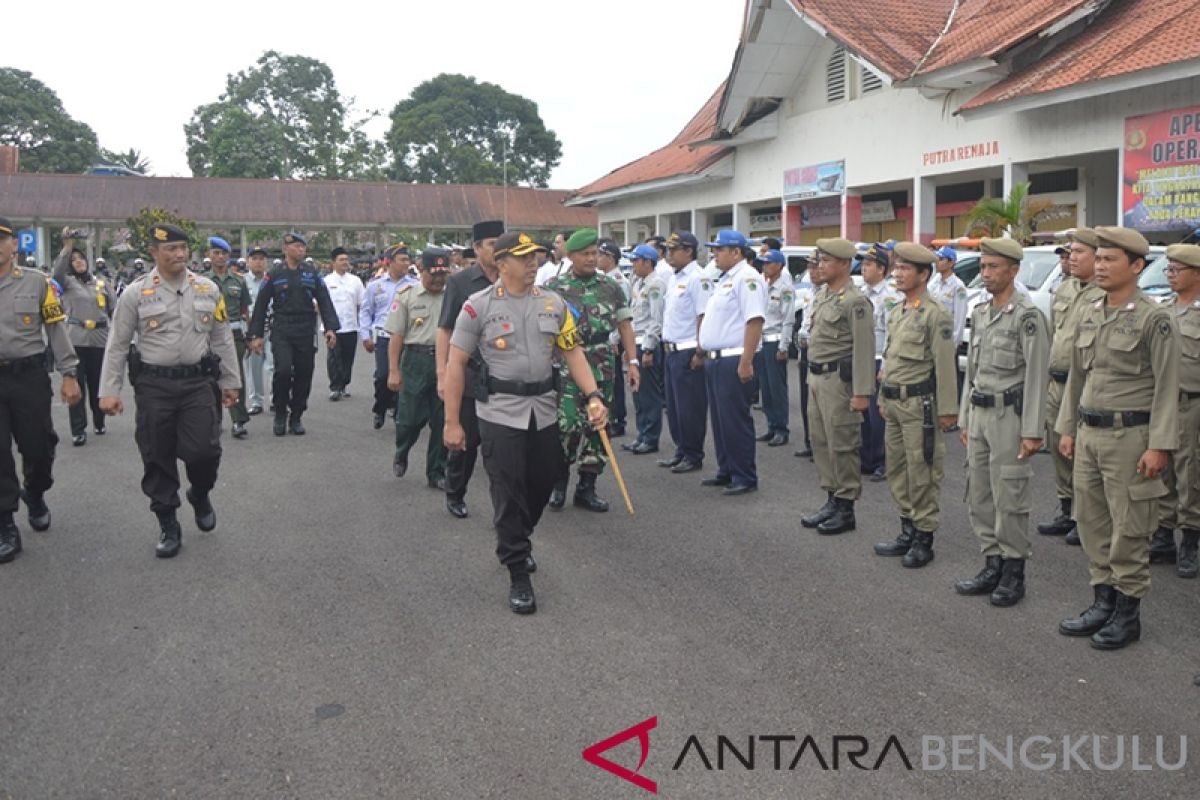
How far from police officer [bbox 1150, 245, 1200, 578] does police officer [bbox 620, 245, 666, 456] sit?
458cm

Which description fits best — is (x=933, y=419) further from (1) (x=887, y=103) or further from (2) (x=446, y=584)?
(1) (x=887, y=103)

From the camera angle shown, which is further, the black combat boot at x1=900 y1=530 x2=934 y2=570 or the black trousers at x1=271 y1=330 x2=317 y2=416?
the black trousers at x1=271 y1=330 x2=317 y2=416

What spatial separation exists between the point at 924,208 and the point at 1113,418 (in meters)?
16.7

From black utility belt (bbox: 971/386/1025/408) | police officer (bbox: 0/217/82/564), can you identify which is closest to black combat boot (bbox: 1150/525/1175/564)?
black utility belt (bbox: 971/386/1025/408)

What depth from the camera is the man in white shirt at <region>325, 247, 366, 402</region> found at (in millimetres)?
12758

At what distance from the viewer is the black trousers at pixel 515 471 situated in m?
5.12

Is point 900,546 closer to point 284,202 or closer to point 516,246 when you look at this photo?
point 516,246

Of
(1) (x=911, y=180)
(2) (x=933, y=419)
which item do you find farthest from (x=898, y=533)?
(1) (x=911, y=180)

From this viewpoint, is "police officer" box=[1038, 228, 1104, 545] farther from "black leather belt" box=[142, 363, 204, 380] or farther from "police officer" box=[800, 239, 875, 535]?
"black leather belt" box=[142, 363, 204, 380]

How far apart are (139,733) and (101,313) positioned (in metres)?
7.51

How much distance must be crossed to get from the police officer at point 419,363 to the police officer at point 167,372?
72.7 inches

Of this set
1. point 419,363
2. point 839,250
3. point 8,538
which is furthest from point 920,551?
point 8,538

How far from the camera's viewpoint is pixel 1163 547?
5.96m

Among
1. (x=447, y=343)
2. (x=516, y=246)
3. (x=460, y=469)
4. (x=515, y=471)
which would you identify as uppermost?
(x=516, y=246)
